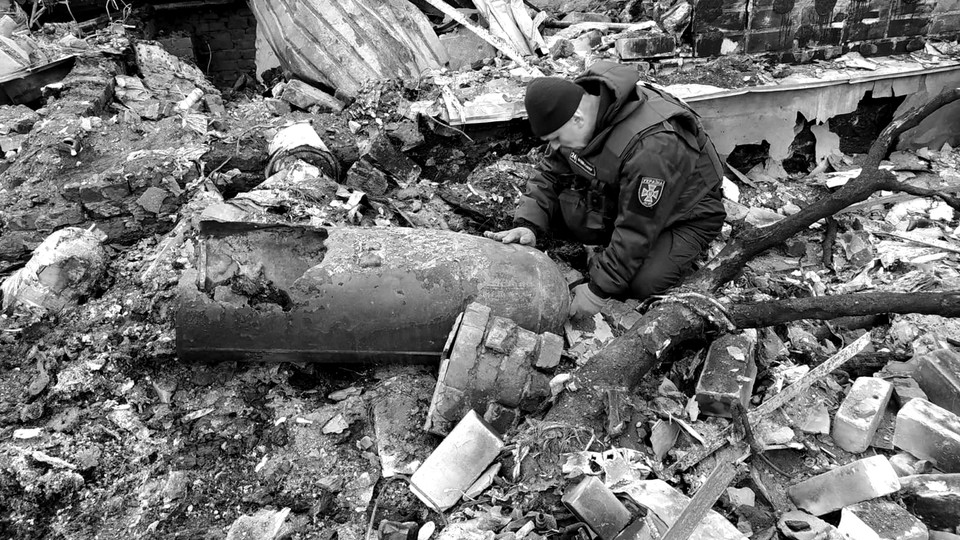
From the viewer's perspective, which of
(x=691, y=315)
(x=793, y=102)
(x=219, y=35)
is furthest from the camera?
(x=219, y=35)

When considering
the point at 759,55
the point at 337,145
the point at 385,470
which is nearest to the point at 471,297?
the point at 385,470

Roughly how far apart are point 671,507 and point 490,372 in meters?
0.80

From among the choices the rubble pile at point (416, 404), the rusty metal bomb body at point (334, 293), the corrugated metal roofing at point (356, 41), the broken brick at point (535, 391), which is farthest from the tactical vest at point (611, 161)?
the corrugated metal roofing at point (356, 41)

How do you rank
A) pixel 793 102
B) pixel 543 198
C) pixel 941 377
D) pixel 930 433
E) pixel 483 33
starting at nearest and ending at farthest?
1. pixel 930 433
2. pixel 941 377
3. pixel 543 198
4. pixel 793 102
5. pixel 483 33

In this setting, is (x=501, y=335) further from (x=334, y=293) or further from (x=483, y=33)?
(x=483, y=33)

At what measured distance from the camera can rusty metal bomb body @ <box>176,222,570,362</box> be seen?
94.8 inches

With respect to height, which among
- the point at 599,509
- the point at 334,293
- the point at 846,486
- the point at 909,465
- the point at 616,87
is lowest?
the point at 909,465

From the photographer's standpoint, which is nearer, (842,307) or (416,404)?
(842,307)

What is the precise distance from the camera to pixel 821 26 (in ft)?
13.6

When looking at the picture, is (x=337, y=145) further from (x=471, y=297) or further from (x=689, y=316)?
(x=689, y=316)

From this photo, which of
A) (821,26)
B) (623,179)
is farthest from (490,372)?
(821,26)

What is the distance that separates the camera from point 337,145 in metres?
4.07

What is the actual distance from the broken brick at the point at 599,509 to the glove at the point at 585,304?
1.18 meters

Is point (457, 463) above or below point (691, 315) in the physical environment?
below
